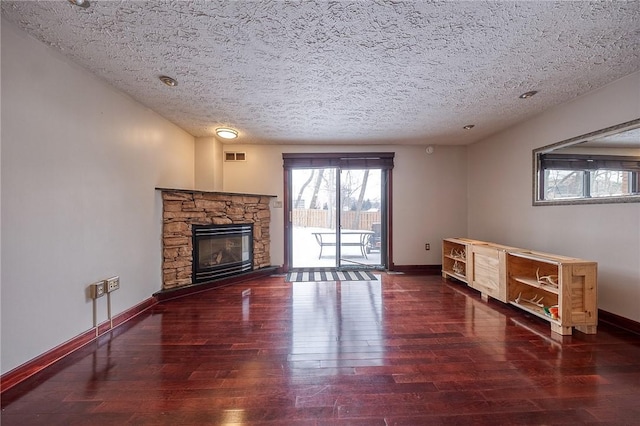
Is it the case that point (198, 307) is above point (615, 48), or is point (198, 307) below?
below

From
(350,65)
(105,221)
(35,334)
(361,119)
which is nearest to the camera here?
(35,334)

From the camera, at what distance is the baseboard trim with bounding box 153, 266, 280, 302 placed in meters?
3.09

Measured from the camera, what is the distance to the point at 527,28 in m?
1.64

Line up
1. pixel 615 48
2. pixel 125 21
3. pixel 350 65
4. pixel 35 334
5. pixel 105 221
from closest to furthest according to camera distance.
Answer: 1. pixel 125 21
2. pixel 35 334
3. pixel 615 48
4. pixel 350 65
5. pixel 105 221

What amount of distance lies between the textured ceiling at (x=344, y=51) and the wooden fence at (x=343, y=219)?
77.8 inches

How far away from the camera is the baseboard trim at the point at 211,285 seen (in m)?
3.09

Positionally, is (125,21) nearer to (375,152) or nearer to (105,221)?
(105,221)

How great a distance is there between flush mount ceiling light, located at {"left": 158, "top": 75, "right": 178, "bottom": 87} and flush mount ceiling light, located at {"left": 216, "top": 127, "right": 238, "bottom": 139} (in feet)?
4.10

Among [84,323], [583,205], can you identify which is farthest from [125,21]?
[583,205]

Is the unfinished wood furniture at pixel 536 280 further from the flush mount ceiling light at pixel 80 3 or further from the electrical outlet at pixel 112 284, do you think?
the electrical outlet at pixel 112 284

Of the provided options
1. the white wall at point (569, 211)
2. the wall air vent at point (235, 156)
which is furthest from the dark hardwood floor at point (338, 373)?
the wall air vent at point (235, 156)

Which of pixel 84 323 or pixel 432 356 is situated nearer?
pixel 432 356

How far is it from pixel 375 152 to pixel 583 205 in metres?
2.70

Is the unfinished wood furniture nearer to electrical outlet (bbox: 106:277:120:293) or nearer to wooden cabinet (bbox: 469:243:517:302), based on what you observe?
wooden cabinet (bbox: 469:243:517:302)
